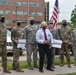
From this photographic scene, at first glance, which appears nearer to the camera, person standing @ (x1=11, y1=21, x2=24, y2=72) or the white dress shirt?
person standing @ (x1=11, y1=21, x2=24, y2=72)

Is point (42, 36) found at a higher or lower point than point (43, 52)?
higher

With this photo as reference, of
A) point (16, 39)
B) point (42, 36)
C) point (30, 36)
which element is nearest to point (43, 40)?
point (42, 36)

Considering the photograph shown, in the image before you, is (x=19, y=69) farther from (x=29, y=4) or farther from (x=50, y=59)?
(x=29, y=4)

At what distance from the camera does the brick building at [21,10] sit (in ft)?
310

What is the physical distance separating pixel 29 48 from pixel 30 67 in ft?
2.29

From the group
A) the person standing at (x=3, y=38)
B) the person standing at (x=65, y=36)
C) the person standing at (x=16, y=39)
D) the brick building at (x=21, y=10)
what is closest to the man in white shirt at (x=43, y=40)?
the person standing at (x=16, y=39)

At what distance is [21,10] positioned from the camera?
9800 centimetres

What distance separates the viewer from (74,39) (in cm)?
1219

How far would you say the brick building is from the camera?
94600mm

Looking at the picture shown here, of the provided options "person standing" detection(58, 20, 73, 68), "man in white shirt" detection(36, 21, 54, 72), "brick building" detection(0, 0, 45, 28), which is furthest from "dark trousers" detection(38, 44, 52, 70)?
"brick building" detection(0, 0, 45, 28)

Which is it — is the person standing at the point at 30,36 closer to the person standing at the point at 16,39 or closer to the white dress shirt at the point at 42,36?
the white dress shirt at the point at 42,36

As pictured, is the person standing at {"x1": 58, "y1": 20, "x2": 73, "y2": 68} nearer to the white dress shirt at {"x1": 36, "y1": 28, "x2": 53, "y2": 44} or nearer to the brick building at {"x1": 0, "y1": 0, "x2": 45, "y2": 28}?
the white dress shirt at {"x1": 36, "y1": 28, "x2": 53, "y2": 44}

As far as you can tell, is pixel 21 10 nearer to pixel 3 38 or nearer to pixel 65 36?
pixel 65 36

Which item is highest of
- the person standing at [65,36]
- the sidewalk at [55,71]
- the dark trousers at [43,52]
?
the person standing at [65,36]
